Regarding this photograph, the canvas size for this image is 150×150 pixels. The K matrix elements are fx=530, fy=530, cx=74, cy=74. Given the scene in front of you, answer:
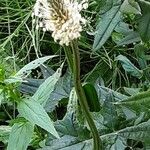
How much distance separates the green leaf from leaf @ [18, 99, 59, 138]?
185 millimetres

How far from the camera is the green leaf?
73cm

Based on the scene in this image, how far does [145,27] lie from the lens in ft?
2.39

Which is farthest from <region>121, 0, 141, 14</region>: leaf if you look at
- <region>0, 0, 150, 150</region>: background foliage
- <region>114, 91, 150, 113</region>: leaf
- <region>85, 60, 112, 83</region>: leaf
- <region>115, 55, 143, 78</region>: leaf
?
<region>85, 60, 112, 83</region>: leaf

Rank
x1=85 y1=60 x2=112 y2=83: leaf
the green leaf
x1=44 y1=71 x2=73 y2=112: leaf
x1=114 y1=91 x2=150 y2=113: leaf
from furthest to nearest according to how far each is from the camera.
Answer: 1. x1=85 y1=60 x2=112 y2=83: leaf
2. x1=44 y1=71 x2=73 y2=112: leaf
3. the green leaf
4. x1=114 y1=91 x2=150 y2=113: leaf

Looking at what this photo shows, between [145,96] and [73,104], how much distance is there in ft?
0.44

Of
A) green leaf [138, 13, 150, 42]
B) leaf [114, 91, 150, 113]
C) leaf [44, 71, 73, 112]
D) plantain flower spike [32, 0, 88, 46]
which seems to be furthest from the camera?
leaf [44, 71, 73, 112]

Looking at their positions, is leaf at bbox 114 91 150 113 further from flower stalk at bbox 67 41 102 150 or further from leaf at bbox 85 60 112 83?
leaf at bbox 85 60 112 83

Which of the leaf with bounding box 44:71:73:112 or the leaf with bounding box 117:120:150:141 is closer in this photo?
the leaf with bounding box 117:120:150:141

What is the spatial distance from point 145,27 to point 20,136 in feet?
0.75

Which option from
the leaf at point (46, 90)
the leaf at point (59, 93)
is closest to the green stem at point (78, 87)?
the leaf at point (46, 90)

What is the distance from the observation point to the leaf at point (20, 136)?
65cm

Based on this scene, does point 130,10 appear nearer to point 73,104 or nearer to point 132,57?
point 73,104

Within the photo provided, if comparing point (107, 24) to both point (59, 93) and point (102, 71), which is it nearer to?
point (59, 93)

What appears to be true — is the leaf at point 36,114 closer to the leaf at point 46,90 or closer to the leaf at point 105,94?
the leaf at point 46,90
